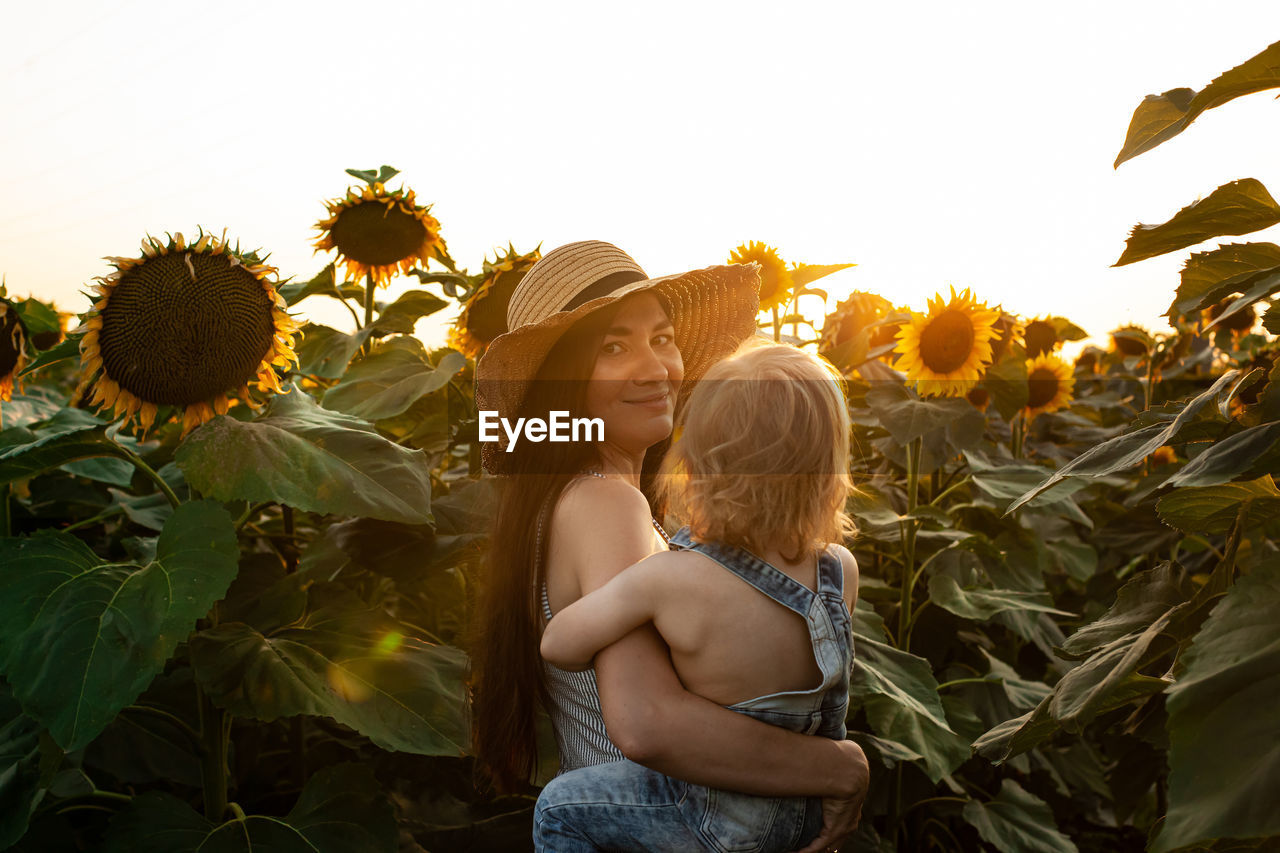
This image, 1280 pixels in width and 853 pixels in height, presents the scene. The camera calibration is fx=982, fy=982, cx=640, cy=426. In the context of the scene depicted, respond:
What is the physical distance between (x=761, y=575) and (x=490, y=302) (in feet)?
4.44

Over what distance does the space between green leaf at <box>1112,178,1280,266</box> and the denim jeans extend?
91 centimetres

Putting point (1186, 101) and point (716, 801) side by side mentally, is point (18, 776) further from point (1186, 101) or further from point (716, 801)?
point (1186, 101)

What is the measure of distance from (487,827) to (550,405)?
1094 millimetres

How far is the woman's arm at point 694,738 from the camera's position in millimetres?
1366

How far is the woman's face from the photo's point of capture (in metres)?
1.69

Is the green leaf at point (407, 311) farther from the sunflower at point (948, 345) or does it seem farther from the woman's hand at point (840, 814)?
the woman's hand at point (840, 814)

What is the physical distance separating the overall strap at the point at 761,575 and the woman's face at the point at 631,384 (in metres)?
0.29

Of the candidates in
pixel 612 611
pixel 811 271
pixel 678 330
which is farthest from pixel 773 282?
pixel 612 611

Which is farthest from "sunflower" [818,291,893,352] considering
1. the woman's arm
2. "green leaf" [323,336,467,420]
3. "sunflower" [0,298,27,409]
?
"sunflower" [0,298,27,409]

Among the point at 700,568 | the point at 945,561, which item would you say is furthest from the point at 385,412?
the point at 945,561

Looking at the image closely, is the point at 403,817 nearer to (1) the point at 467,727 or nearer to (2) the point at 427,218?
(1) the point at 467,727

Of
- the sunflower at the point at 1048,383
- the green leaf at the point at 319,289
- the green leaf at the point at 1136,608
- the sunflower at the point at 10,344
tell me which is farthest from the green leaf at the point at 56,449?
the sunflower at the point at 1048,383

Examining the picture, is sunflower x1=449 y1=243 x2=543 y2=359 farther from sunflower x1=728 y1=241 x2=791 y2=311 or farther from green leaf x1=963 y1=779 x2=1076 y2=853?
green leaf x1=963 y1=779 x2=1076 y2=853

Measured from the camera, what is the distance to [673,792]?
1451 mm
